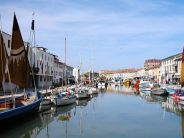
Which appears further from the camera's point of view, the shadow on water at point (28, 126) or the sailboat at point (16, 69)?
the sailboat at point (16, 69)

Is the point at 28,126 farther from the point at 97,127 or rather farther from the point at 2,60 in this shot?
the point at 2,60

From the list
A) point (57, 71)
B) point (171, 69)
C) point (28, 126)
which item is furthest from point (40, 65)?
point (28, 126)

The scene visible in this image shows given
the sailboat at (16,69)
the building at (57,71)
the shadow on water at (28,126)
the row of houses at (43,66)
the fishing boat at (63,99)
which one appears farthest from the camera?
the building at (57,71)

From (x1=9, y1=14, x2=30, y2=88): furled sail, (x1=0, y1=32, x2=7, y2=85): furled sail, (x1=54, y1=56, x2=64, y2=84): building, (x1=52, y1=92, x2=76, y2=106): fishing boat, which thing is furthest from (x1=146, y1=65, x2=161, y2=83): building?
(x1=0, y1=32, x2=7, y2=85): furled sail

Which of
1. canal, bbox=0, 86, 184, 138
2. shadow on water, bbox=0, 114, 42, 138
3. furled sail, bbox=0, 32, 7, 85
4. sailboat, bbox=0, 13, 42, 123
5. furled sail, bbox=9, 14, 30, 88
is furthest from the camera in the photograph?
furled sail, bbox=9, 14, 30, 88

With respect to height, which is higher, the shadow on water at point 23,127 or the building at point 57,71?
the building at point 57,71

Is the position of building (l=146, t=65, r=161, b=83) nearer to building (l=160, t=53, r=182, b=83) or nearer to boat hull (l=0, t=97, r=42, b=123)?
building (l=160, t=53, r=182, b=83)

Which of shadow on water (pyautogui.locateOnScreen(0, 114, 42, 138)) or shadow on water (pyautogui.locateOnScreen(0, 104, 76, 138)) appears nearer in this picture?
shadow on water (pyautogui.locateOnScreen(0, 114, 42, 138))

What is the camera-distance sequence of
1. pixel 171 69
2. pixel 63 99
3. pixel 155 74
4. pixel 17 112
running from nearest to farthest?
pixel 17 112 → pixel 63 99 → pixel 171 69 → pixel 155 74

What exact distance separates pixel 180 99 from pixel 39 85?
4027 centimetres

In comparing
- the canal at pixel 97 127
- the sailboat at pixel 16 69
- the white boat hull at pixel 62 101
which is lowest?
the canal at pixel 97 127

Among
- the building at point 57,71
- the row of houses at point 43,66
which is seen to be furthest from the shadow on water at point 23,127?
the building at point 57,71

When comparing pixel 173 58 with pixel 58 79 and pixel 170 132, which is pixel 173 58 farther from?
pixel 170 132

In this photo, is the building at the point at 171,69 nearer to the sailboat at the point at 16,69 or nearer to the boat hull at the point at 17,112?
the boat hull at the point at 17,112
